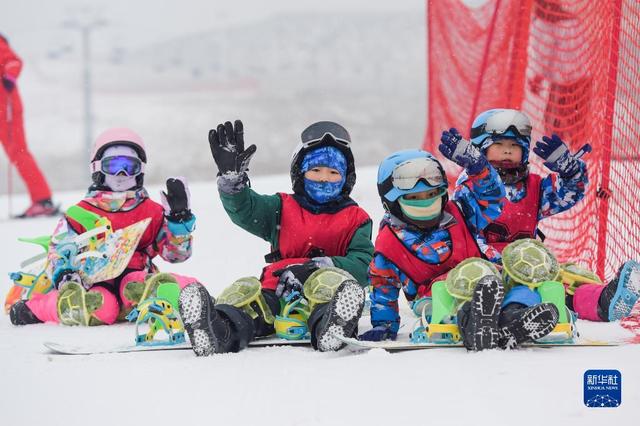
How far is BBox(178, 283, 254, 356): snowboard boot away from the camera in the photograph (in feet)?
12.4

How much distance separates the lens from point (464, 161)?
4.17 metres

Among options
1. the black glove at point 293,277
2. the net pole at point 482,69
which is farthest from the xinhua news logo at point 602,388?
the net pole at point 482,69

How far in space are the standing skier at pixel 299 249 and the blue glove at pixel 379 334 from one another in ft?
0.65

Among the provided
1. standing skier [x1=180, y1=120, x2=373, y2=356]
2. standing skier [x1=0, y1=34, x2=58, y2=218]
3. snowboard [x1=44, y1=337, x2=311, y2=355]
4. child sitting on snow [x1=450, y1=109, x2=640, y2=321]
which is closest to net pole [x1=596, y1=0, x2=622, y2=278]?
child sitting on snow [x1=450, y1=109, x2=640, y2=321]

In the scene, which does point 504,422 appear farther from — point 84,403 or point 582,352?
point 84,403

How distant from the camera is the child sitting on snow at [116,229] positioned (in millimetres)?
5184

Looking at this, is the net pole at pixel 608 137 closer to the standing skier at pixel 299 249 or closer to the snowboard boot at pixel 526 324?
the standing skier at pixel 299 249

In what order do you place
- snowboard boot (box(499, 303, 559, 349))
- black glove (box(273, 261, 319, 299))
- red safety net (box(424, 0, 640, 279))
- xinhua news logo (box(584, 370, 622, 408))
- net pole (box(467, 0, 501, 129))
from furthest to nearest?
net pole (box(467, 0, 501, 129)) → red safety net (box(424, 0, 640, 279)) → black glove (box(273, 261, 319, 299)) → snowboard boot (box(499, 303, 559, 349)) → xinhua news logo (box(584, 370, 622, 408))

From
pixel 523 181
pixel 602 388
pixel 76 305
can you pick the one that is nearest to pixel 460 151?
pixel 523 181

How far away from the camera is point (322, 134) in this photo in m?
Answer: 4.67

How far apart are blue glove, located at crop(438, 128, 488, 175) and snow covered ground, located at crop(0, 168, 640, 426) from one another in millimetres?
940

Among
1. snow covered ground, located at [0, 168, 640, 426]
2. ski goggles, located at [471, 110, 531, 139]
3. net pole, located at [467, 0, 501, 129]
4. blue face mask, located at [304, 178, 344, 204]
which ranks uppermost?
net pole, located at [467, 0, 501, 129]

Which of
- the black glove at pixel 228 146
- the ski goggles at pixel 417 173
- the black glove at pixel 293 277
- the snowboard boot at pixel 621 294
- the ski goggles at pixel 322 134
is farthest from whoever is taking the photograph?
the ski goggles at pixel 322 134

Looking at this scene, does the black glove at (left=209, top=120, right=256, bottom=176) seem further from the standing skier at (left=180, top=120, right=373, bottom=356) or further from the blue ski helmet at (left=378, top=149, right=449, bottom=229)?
the blue ski helmet at (left=378, top=149, right=449, bottom=229)
